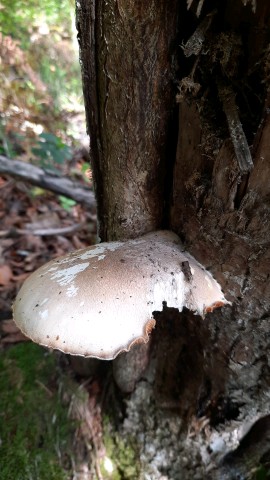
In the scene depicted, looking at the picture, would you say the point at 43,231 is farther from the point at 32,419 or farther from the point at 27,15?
the point at 27,15

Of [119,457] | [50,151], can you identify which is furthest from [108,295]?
[50,151]

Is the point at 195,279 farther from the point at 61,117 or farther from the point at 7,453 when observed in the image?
the point at 61,117

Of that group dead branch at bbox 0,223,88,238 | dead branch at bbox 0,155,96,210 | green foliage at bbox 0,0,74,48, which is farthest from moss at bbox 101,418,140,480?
green foliage at bbox 0,0,74,48

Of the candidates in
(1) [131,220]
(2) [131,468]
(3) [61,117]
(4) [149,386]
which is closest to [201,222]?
(1) [131,220]

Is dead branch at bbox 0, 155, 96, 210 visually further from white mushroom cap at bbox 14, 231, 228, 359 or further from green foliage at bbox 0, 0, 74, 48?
green foliage at bbox 0, 0, 74, 48

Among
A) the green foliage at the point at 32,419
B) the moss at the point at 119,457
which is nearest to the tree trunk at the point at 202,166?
the moss at the point at 119,457

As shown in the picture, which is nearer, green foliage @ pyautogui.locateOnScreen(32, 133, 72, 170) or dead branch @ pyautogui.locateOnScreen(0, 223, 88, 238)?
dead branch @ pyautogui.locateOnScreen(0, 223, 88, 238)
